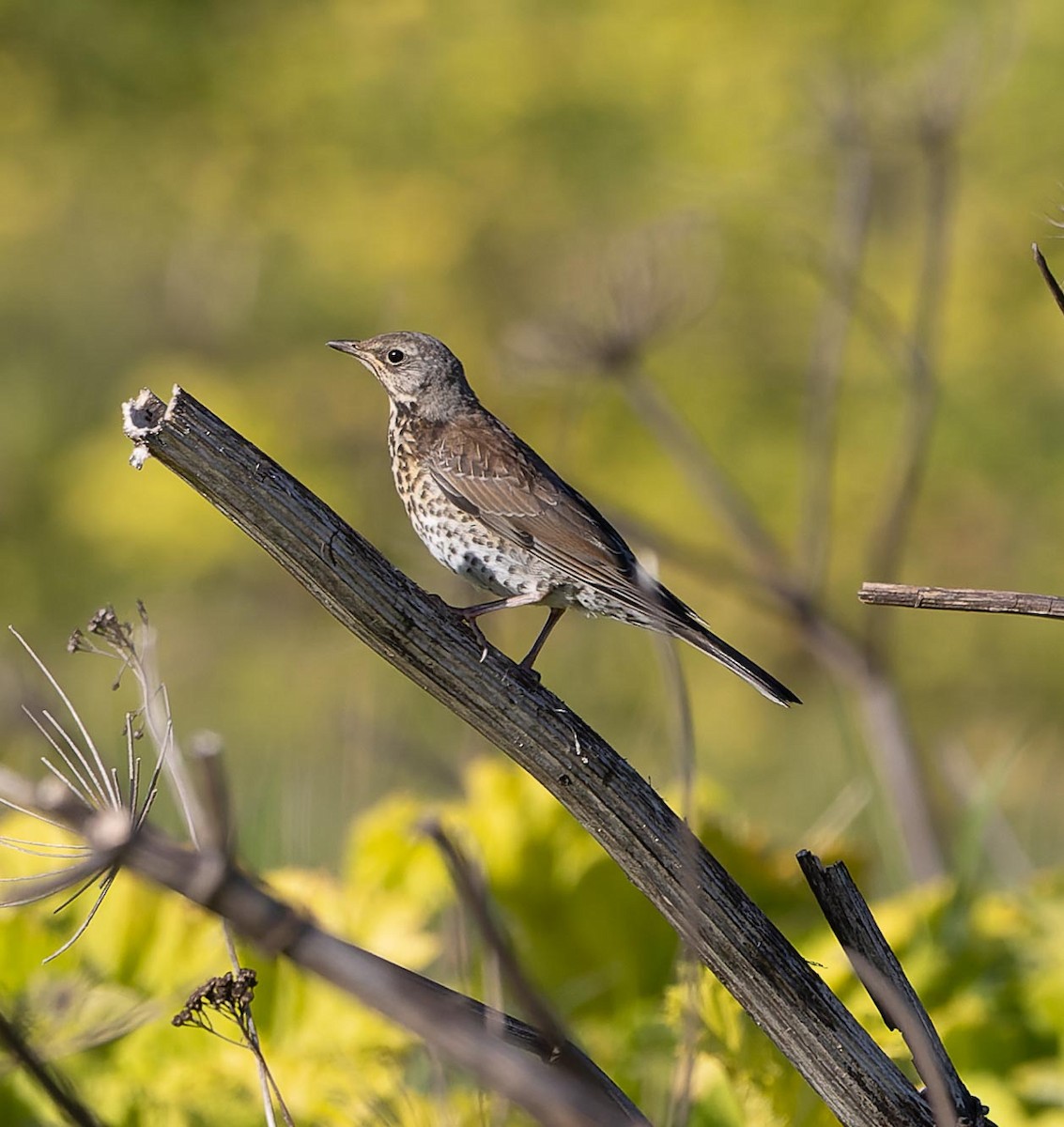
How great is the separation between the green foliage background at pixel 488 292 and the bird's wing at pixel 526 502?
425cm

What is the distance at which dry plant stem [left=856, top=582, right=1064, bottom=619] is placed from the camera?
121cm

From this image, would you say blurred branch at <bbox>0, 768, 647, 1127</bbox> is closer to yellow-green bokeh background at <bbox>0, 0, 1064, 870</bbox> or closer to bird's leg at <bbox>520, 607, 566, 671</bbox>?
bird's leg at <bbox>520, 607, 566, 671</bbox>

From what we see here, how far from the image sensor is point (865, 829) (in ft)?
17.2

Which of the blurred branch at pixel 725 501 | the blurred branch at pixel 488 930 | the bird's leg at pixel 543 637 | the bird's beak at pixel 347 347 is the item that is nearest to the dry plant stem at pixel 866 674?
the blurred branch at pixel 725 501

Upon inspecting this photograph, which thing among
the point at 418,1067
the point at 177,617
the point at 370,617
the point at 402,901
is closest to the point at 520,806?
the point at 402,901

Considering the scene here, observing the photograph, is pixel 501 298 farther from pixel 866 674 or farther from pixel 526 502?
pixel 526 502

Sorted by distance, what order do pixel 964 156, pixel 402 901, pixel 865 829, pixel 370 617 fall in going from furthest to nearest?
pixel 964 156 < pixel 865 829 < pixel 402 901 < pixel 370 617

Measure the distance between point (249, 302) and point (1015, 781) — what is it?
589cm

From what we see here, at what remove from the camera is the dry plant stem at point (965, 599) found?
1211 mm

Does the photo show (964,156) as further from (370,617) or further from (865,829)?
(370,617)

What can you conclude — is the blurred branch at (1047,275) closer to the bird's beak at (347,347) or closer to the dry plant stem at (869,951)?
the dry plant stem at (869,951)

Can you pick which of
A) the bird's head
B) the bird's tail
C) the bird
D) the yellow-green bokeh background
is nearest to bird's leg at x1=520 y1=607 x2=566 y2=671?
the bird

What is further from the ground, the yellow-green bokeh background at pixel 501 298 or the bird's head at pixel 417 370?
the yellow-green bokeh background at pixel 501 298

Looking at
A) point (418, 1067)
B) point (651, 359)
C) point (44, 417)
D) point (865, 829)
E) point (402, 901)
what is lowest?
point (418, 1067)
